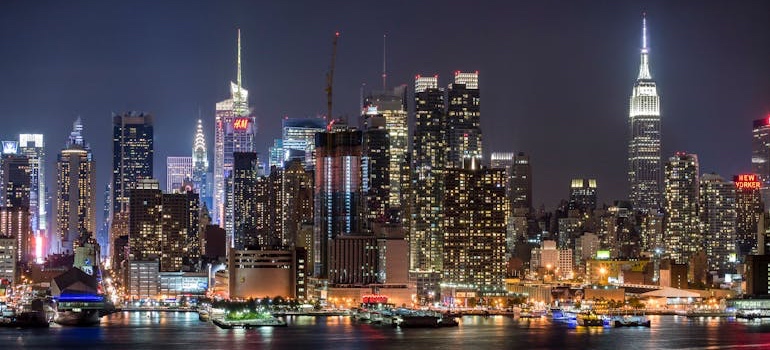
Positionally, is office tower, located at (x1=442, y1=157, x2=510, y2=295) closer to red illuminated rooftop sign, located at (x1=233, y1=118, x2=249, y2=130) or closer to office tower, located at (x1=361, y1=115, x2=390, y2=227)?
office tower, located at (x1=361, y1=115, x2=390, y2=227)

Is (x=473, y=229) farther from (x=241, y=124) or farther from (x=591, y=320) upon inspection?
(x=241, y=124)

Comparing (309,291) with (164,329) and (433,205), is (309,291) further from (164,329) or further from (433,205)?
(164,329)

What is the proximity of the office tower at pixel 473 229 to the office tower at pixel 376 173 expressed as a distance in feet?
22.0

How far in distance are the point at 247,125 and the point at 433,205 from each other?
62.2 metres

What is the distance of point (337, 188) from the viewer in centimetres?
12388

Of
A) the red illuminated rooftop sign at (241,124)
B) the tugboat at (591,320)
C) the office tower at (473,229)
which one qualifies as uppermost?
the red illuminated rooftop sign at (241,124)

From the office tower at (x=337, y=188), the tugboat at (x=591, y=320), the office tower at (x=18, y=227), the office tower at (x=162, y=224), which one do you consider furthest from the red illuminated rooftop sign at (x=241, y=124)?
the tugboat at (x=591, y=320)

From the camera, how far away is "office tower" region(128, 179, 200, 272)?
142500 mm

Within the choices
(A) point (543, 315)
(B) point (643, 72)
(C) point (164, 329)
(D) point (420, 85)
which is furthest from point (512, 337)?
(B) point (643, 72)

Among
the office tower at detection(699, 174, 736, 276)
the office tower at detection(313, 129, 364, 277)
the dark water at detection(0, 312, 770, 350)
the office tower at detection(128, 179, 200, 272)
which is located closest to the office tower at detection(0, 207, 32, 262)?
the office tower at detection(128, 179, 200, 272)

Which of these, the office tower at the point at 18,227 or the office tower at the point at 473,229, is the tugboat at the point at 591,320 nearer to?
the office tower at the point at 473,229

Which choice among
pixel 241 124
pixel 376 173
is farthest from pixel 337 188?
pixel 241 124

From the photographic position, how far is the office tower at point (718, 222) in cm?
14525

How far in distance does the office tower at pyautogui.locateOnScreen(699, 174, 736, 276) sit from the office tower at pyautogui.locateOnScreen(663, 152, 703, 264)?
104 cm
